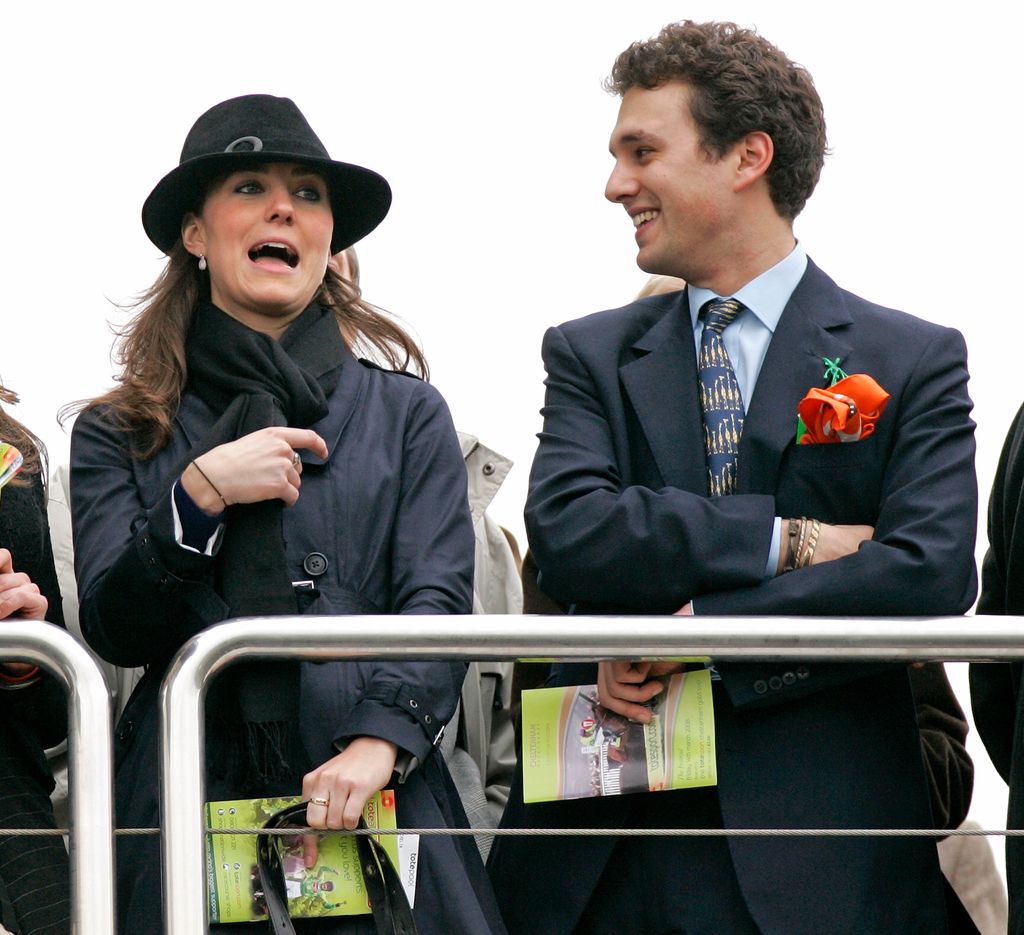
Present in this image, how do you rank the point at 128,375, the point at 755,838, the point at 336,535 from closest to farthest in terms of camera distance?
the point at 755,838, the point at 336,535, the point at 128,375

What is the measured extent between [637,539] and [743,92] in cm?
95

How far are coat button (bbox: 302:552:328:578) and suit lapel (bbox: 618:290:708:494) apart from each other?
1.96 ft

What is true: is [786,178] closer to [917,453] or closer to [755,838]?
[917,453]

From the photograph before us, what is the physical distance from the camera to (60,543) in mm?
4164

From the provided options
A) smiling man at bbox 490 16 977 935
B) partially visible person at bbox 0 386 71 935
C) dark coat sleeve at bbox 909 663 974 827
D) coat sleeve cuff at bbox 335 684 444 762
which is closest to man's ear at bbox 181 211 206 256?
partially visible person at bbox 0 386 71 935

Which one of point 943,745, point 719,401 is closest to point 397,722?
point 719,401

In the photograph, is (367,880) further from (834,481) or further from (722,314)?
(722,314)

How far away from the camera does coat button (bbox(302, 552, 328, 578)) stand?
10.3 feet

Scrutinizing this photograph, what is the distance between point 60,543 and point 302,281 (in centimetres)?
107

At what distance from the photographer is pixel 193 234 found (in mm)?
3588

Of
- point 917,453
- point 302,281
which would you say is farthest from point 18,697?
point 917,453

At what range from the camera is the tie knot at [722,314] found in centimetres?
331

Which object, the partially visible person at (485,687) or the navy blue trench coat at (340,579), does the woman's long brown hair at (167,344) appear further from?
the partially visible person at (485,687)

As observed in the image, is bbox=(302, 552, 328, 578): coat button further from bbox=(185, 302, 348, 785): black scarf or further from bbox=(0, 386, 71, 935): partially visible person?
bbox=(0, 386, 71, 935): partially visible person
